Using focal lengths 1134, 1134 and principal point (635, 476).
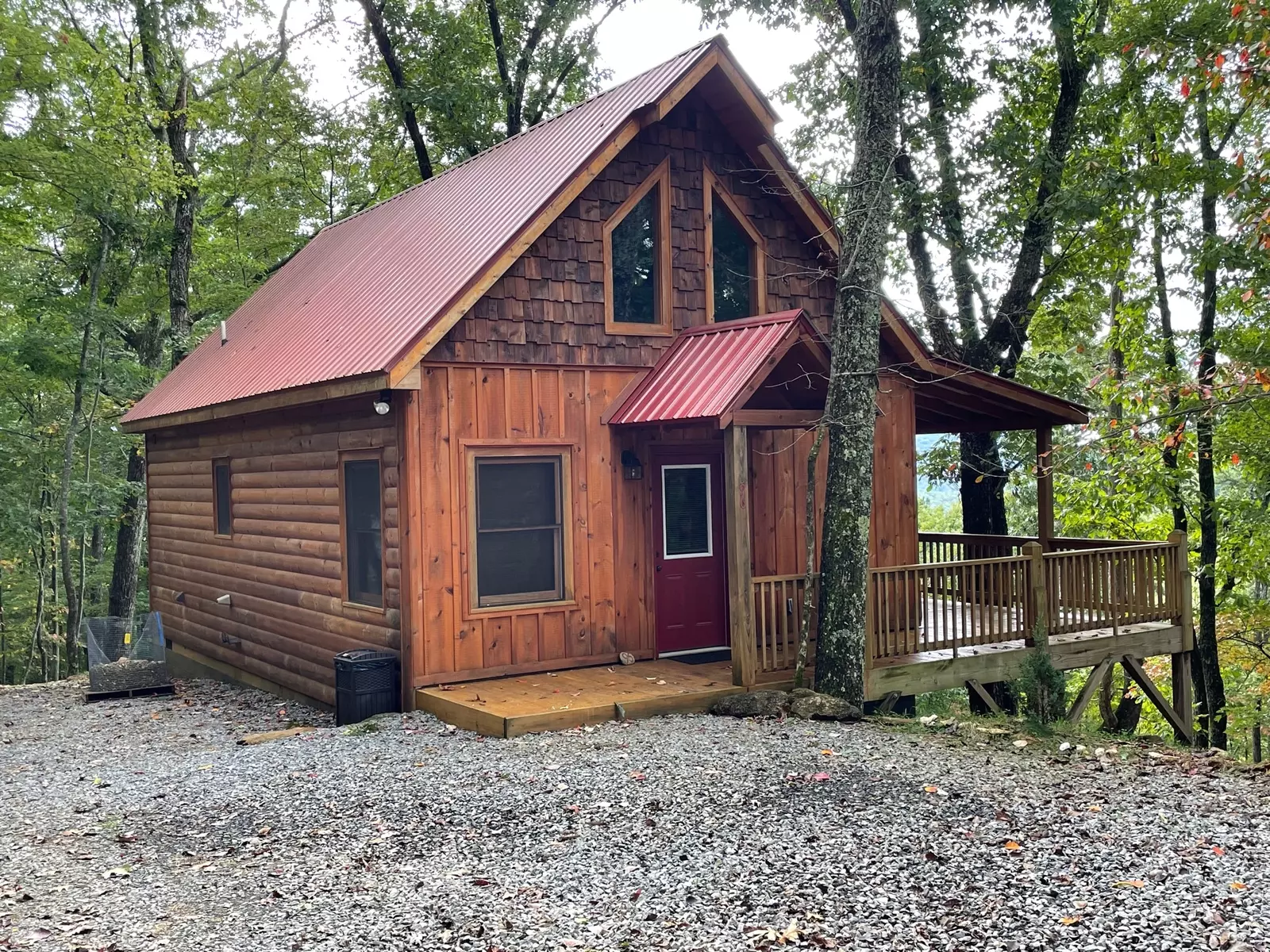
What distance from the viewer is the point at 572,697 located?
32.0 feet

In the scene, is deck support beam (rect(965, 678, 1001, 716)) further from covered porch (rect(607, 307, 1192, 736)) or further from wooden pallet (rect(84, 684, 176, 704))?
wooden pallet (rect(84, 684, 176, 704))

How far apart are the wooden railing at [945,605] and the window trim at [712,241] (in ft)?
11.2

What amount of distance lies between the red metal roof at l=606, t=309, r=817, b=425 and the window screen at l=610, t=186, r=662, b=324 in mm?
524

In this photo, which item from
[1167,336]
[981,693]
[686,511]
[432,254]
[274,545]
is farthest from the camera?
[1167,336]

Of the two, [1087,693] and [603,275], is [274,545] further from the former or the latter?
[1087,693]

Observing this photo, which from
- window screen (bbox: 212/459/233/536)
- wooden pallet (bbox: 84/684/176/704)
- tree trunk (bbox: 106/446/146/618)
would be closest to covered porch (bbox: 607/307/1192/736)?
window screen (bbox: 212/459/233/536)

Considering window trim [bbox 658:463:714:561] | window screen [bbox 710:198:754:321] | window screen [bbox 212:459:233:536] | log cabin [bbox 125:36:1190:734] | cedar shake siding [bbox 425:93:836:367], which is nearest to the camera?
log cabin [bbox 125:36:1190:734]

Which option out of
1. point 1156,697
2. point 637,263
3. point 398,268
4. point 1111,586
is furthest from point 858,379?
point 1156,697

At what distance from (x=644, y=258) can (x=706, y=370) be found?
1813mm

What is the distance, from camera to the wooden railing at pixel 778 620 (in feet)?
33.7

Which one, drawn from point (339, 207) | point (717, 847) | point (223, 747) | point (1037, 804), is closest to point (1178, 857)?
point (1037, 804)

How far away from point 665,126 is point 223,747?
297 inches

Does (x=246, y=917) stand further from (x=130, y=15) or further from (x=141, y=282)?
(x=130, y=15)

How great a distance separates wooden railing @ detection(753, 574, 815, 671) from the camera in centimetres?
1026
